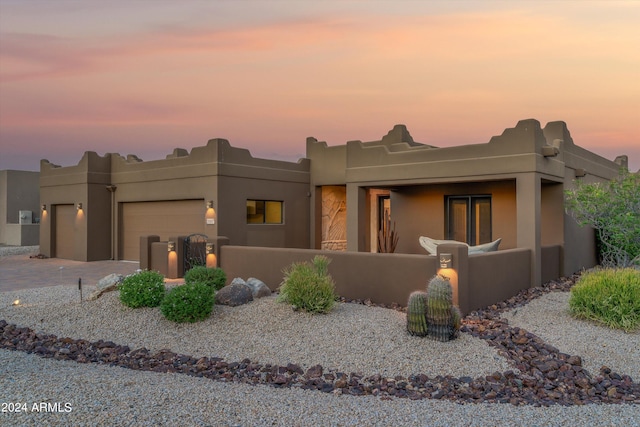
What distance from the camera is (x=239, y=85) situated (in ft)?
54.7

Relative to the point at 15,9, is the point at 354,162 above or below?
below

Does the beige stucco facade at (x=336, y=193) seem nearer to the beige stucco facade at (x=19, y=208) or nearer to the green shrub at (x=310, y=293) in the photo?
the green shrub at (x=310, y=293)

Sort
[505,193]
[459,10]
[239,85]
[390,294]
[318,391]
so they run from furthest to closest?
1. [239,85]
2. [505,193]
3. [459,10]
4. [390,294]
5. [318,391]

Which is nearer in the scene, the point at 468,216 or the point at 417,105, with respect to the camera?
the point at 468,216

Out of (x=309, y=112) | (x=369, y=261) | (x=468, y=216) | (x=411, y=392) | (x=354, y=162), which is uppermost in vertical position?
(x=309, y=112)

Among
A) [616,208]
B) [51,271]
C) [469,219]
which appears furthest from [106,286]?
[616,208]

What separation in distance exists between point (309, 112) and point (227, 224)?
213 inches

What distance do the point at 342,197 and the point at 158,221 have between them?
7478mm

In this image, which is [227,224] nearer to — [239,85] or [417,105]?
[239,85]

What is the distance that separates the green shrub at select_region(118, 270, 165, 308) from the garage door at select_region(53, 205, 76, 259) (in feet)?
48.8

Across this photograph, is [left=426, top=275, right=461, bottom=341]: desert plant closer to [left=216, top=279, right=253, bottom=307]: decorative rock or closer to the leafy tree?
[left=216, top=279, right=253, bottom=307]: decorative rock

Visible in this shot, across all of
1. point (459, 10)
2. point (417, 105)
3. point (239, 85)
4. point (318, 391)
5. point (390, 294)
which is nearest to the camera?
point (318, 391)

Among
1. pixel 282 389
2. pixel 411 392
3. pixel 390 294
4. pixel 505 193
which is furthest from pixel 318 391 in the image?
pixel 505 193

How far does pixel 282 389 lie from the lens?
556 cm
